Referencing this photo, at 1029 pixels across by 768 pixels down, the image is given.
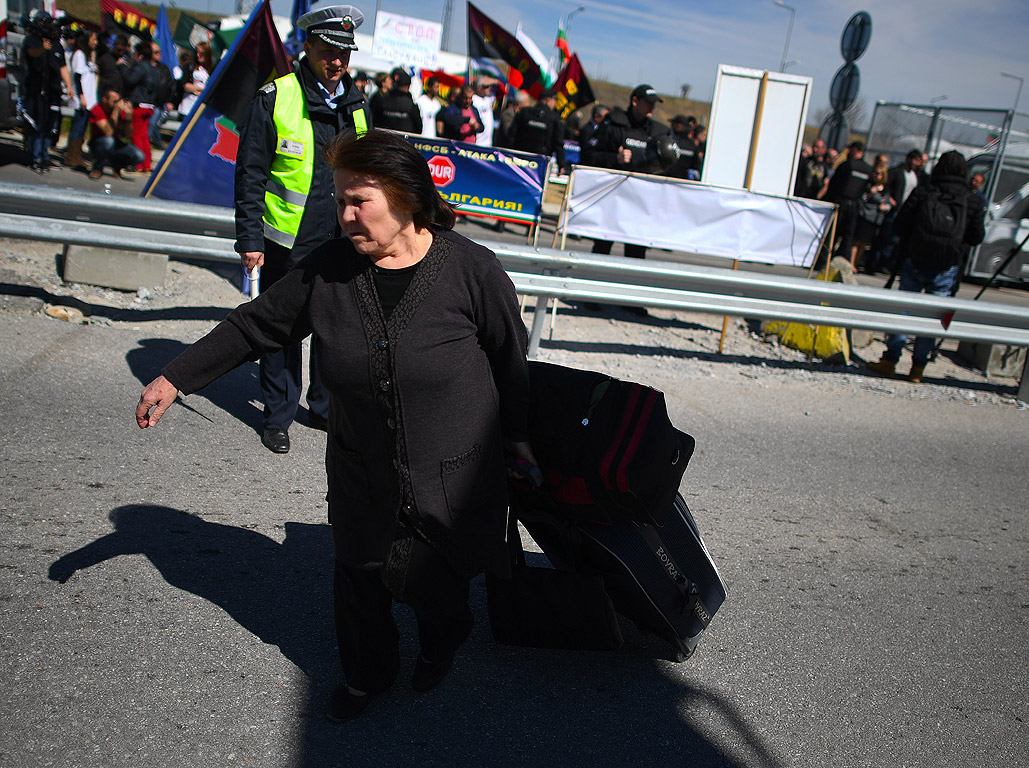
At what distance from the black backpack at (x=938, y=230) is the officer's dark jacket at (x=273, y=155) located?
567cm

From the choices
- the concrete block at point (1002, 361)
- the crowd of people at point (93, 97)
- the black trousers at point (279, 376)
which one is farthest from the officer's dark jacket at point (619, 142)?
the crowd of people at point (93, 97)

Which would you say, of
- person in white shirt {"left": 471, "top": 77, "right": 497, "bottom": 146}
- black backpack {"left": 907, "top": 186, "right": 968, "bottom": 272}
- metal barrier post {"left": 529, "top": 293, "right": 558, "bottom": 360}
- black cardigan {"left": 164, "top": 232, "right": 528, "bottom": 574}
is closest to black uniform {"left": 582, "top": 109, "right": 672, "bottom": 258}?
black backpack {"left": 907, "top": 186, "right": 968, "bottom": 272}

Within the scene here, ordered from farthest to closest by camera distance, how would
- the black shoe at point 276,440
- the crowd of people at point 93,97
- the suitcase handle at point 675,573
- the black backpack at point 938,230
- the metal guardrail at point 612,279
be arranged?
the crowd of people at point 93,97 < the black backpack at point 938,230 < the metal guardrail at point 612,279 < the black shoe at point 276,440 < the suitcase handle at point 675,573

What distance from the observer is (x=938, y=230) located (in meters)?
7.76

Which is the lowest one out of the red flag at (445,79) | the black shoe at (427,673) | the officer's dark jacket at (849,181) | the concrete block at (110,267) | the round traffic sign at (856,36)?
the black shoe at (427,673)

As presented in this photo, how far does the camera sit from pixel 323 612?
3.16 meters

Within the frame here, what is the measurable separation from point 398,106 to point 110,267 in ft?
21.1

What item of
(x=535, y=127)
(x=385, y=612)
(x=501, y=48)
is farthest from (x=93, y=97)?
(x=385, y=612)

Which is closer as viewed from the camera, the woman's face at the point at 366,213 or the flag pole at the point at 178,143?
the woman's face at the point at 366,213

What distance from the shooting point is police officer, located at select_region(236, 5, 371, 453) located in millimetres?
4242

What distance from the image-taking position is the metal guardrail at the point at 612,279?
18.6 ft

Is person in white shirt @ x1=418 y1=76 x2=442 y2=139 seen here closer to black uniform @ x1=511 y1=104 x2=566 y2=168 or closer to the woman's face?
black uniform @ x1=511 y1=104 x2=566 y2=168

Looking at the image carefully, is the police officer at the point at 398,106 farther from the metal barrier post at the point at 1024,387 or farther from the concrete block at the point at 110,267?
the metal barrier post at the point at 1024,387

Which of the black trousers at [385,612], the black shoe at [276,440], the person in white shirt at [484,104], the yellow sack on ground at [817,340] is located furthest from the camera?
the person in white shirt at [484,104]
